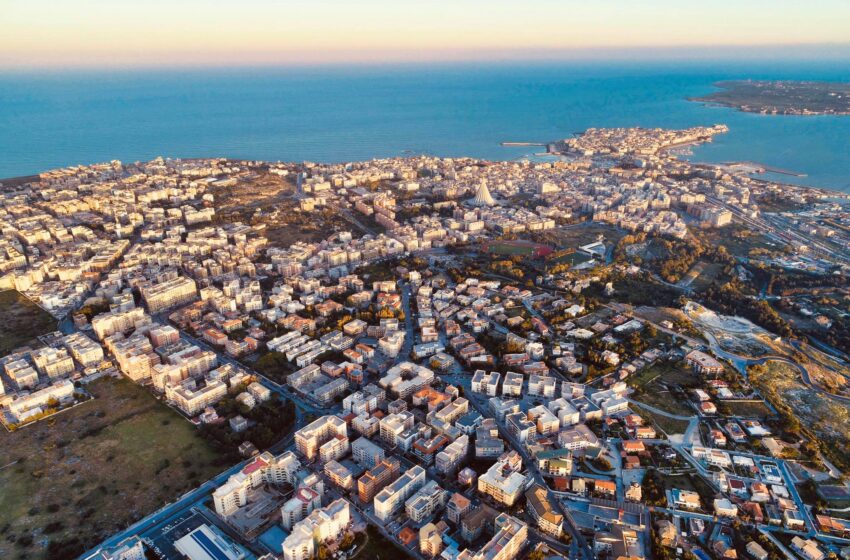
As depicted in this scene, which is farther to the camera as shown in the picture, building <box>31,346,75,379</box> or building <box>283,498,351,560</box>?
building <box>31,346,75,379</box>

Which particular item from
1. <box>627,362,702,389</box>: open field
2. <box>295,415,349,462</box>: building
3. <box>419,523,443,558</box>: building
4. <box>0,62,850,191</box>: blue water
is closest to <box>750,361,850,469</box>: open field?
<box>627,362,702,389</box>: open field

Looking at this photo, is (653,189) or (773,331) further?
(653,189)

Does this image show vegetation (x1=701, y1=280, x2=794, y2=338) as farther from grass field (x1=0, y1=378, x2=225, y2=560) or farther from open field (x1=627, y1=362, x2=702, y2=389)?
grass field (x1=0, y1=378, x2=225, y2=560)

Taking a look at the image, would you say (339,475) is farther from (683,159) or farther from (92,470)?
(683,159)

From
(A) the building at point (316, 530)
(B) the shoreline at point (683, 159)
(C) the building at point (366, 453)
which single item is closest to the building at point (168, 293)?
(C) the building at point (366, 453)

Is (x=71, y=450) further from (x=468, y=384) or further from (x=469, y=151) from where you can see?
(x=469, y=151)

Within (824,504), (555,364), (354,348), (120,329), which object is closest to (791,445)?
(824,504)

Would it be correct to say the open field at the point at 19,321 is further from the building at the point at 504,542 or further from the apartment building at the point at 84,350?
the building at the point at 504,542
